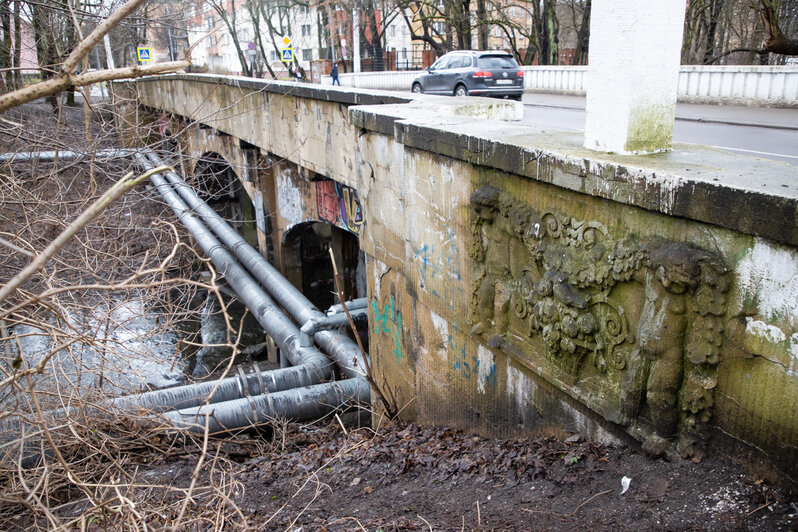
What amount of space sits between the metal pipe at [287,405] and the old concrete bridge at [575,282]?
96 centimetres

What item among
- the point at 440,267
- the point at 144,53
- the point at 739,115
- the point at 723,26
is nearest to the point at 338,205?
the point at 440,267

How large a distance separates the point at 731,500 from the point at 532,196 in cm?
214

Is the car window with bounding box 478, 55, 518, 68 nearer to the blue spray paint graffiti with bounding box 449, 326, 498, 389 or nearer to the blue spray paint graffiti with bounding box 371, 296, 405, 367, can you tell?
the blue spray paint graffiti with bounding box 371, 296, 405, 367

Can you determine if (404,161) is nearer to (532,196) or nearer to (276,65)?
(532,196)

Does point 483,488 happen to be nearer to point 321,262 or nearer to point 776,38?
point 776,38

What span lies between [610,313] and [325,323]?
20.8 ft

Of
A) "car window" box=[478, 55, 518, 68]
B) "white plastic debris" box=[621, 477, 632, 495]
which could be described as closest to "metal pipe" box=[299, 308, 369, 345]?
"white plastic debris" box=[621, 477, 632, 495]

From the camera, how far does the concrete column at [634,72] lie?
3.82 m

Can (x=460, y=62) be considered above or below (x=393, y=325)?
above

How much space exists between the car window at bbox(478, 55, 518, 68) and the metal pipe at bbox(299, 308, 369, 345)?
9.94 meters

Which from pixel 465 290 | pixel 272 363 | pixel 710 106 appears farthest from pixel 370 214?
pixel 710 106

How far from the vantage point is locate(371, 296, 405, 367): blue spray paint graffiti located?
6.86m

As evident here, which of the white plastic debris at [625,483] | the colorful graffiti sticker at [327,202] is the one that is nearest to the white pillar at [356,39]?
the colorful graffiti sticker at [327,202]

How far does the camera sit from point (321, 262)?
16.5m
